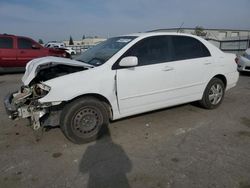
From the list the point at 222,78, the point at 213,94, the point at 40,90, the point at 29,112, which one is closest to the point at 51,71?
the point at 40,90

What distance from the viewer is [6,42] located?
10.2m

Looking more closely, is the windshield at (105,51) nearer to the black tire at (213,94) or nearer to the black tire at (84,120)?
the black tire at (84,120)

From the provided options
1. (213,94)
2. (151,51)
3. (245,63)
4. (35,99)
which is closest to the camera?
(35,99)

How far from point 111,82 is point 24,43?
8632 mm

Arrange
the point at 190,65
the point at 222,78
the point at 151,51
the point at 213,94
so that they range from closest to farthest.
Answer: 1. the point at 151,51
2. the point at 190,65
3. the point at 213,94
4. the point at 222,78

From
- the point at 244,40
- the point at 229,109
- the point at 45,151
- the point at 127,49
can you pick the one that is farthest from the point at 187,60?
the point at 244,40

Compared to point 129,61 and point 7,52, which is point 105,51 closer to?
point 129,61

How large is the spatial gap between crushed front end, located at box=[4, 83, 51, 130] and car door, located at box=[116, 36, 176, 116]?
1.18 meters

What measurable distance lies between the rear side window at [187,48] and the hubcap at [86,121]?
6.11ft

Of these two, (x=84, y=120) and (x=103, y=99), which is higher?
(x=103, y=99)

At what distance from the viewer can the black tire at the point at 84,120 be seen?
3406mm

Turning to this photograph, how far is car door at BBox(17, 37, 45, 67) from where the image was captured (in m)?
10.4

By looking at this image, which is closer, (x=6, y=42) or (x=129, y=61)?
(x=129, y=61)

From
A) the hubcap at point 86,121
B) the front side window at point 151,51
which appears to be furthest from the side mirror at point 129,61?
the hubcap at point 86,121
